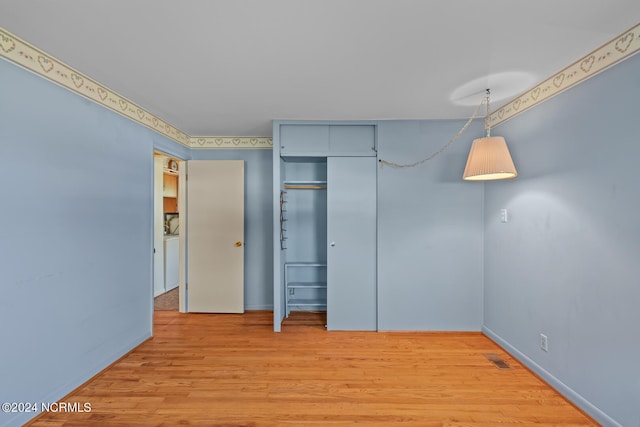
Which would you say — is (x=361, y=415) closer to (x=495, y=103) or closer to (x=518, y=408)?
(x=518, y=408)

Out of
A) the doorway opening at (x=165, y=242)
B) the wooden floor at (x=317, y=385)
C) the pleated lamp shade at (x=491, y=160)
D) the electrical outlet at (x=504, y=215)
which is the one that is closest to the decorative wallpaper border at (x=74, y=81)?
the doorway opening at (x=165, y=242)

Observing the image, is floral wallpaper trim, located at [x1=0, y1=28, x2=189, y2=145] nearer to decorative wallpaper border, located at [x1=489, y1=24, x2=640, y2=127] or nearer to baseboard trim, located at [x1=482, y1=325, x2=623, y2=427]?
decorative wallpaper border, located at [x1=489, y1=24, x2=640, y2=127]

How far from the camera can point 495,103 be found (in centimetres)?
258

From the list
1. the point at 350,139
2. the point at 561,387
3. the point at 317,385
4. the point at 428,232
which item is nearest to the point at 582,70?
the point at 428,232

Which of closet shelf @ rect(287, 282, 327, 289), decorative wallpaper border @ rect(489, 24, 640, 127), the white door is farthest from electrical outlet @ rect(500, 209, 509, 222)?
the white door

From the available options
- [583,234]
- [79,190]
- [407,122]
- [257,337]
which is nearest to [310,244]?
[257,337]

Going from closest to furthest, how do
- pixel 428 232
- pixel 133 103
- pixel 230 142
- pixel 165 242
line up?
pixel 133 103
pixel 428 232
pixel 230 142
pixel 165 242

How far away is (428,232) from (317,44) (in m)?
2.28

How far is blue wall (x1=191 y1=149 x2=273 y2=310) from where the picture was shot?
375 cm

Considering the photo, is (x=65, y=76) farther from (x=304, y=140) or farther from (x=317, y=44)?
(x=304, y=140)

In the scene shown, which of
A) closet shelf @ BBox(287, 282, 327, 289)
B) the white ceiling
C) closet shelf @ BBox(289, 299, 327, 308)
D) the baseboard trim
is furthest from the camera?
closet shelf @ BBox(289, 299, 327, 308)

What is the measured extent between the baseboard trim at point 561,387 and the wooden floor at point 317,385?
5 centimetres

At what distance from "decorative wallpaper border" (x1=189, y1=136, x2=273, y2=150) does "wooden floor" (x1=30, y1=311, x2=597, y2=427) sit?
2487mm

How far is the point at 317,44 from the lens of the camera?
5.46 ft
